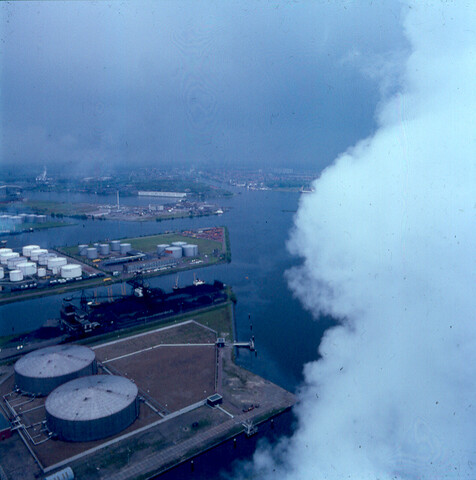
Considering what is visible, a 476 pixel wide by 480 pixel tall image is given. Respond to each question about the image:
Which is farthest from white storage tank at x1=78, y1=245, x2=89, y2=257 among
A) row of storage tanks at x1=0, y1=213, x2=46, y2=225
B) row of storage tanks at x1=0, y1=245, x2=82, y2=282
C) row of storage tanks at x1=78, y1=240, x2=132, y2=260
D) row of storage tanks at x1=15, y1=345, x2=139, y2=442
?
row of storage tanks at x1=15, y1=345, x2=139, y2=442

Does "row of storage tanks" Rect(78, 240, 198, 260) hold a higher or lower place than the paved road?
higher

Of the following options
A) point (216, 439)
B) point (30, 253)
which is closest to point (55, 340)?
point (216, 439)

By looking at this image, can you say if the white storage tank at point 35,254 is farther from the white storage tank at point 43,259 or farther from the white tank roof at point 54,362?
the white tank roof at point 54,362

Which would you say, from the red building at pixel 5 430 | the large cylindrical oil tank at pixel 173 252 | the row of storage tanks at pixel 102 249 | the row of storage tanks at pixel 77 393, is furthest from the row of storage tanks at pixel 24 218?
the red building at pixel 5 430

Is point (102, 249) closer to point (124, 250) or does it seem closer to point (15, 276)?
point (124, 250)

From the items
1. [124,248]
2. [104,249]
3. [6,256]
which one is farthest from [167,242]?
[6,256]

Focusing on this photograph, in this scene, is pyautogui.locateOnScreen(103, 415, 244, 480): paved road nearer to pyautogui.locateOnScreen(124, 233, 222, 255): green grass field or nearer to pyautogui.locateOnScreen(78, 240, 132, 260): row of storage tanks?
pyautogui.locateOnScreen(124, 233, 222, 255): green grass field
